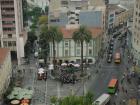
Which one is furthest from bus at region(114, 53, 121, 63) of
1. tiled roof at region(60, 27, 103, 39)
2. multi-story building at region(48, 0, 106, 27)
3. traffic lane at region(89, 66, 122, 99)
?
multi-story building at region(48, 0, 106, 27)

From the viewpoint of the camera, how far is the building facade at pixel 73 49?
422ft

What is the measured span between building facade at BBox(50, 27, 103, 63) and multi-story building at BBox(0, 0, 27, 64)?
454 inches

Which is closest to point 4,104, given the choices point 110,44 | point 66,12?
point 66,12

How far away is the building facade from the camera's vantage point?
129 metres

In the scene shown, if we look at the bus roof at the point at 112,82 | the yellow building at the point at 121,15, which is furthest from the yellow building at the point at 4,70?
the yellow building at the point at 121,15

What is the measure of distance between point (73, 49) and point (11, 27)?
21.6 m

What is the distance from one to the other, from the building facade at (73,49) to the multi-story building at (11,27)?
11532 millimetres

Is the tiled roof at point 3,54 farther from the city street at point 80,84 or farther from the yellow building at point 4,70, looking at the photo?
the city street at point 80,84

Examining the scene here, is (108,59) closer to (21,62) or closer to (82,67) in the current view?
(82,67)

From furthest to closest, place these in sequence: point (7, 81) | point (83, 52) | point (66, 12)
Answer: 1. point (66, 12)
2. point (83, 52)
3. point (7, 81)

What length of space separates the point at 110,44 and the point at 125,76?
34.5m

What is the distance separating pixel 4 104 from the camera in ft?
331

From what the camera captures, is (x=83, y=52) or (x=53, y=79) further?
(x=83, y=52)

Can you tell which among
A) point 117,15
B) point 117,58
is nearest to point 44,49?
point 117,58
